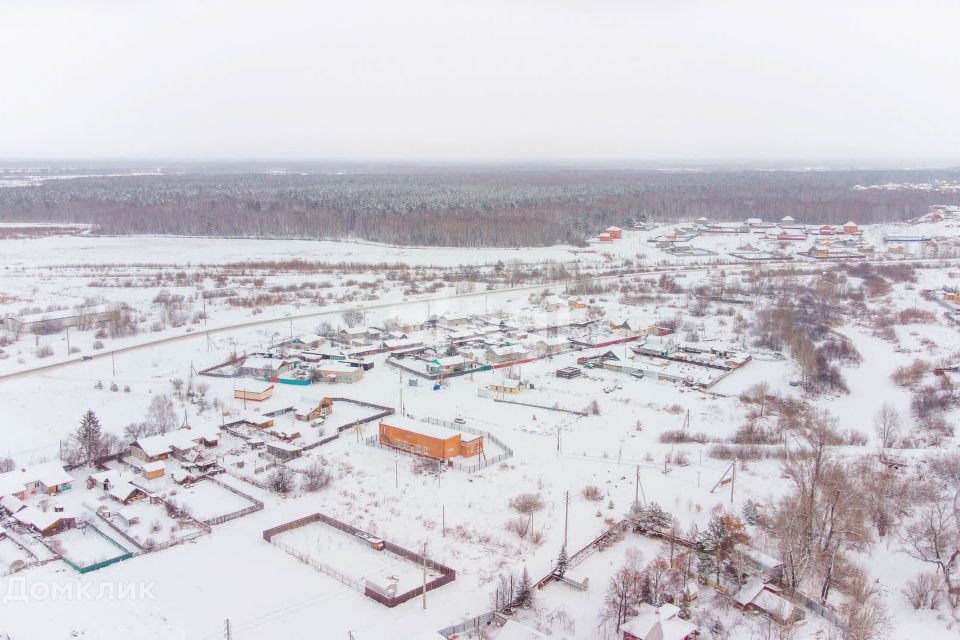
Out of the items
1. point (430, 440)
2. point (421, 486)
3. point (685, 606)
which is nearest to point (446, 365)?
point (430, 440)

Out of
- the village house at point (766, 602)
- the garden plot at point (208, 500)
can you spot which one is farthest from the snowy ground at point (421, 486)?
the village house at point (766, 602)

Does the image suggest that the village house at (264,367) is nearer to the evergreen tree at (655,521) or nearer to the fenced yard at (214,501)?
the fenced yard at (214,501)

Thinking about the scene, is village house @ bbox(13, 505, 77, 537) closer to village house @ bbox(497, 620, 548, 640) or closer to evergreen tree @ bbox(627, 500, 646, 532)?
village house @ bbox(497, 620, 548, 640)

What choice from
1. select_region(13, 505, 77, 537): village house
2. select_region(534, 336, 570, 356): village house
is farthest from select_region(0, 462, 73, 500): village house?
select_region(534, 336, 570, 356): village house

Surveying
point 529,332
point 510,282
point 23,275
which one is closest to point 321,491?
point 529,332

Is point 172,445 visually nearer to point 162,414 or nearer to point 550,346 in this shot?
point 162,414

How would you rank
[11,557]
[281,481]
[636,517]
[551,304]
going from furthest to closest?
[551,304]
[281,481]
[636,517]
[11,557]
